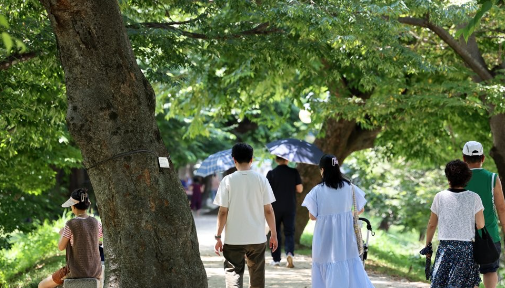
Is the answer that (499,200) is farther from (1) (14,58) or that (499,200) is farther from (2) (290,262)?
(1) (14,58)

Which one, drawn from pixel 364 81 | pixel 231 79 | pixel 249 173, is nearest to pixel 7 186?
pixel 231 79

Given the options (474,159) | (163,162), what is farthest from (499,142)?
(163,162)

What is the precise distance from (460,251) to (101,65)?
3.70m

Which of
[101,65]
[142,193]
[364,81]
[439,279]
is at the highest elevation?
[364,81]

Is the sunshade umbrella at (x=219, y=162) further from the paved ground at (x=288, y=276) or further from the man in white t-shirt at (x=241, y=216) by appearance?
the man in white t-shirt at (x=241, y=216)

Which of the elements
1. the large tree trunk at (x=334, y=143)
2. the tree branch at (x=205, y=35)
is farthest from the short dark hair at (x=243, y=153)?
the large tree trunk at (x=334, y=143)

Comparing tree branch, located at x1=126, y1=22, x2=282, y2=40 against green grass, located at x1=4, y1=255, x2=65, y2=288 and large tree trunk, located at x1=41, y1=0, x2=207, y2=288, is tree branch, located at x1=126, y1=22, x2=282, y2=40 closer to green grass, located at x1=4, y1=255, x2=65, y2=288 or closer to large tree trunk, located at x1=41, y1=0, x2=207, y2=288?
large tree trunk, located at x1=41, y1=0, x2=207, y2=288

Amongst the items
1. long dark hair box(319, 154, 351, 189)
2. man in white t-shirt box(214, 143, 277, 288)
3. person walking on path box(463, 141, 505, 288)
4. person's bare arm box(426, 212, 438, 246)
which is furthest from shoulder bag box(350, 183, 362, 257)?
person walking on path box(463, 141, 505, 288)

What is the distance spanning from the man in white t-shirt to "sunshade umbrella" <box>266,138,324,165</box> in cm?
568

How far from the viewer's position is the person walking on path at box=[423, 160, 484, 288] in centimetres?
749

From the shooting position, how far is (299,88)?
56.7 feet

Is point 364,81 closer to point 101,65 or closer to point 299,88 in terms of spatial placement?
point 299,88

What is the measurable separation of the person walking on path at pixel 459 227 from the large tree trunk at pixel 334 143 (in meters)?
10.4

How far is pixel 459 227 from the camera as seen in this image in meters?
7.51
